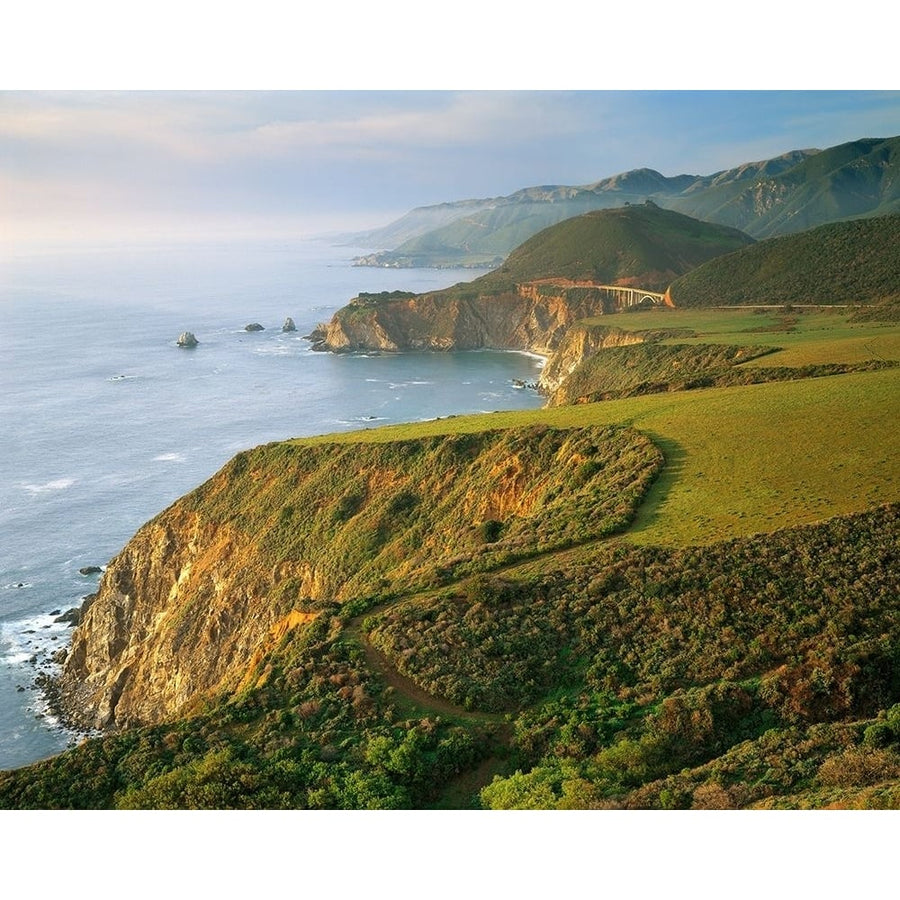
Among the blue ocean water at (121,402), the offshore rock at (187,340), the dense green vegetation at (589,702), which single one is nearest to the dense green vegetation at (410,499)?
the dense green vegetation at (589,702)

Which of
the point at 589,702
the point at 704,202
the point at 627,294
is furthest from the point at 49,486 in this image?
the point at 704,202

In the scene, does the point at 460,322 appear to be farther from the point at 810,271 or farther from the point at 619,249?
the point at 810,271

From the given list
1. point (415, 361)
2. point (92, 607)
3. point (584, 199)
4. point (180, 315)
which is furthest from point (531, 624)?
point (584, 199)

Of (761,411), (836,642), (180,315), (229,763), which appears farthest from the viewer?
(180,315)

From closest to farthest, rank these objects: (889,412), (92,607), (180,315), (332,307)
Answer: (889,412) → (92,607) → (180,315) → (332,307)

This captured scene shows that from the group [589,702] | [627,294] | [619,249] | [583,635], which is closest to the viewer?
[589,702]

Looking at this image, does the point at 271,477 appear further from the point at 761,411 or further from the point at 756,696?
the point at 756,696

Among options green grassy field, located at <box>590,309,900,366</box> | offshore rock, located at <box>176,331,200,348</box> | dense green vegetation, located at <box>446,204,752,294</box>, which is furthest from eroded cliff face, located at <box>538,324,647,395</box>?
offshore rock, located at <box>176,331,200,348</box>
